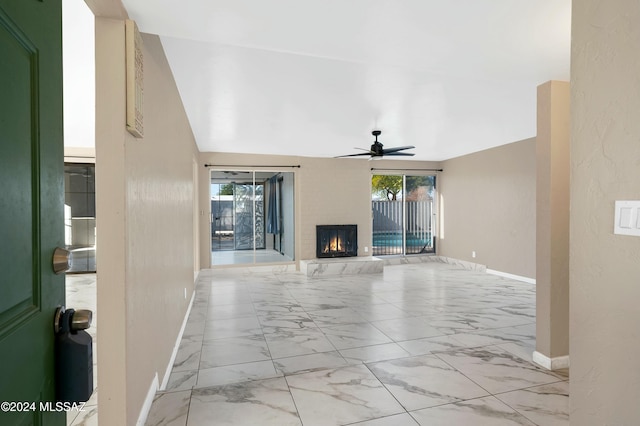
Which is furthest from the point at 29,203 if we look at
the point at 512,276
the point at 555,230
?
the point at 512,276

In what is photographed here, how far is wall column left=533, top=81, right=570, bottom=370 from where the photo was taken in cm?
267

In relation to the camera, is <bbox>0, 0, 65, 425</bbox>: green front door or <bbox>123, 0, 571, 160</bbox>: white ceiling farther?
<bbox>123, 0, 571, 160</bbox>: white ceiling

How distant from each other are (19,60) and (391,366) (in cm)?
273

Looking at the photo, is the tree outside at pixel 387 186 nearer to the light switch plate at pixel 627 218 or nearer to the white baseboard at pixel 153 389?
the white baseboard at pixel 153 389

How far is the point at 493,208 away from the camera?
6570mm

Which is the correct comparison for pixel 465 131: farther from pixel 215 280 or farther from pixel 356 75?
pixel 215 280

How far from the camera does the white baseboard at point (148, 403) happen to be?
181 cm

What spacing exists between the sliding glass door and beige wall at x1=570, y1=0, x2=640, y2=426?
6.73 m

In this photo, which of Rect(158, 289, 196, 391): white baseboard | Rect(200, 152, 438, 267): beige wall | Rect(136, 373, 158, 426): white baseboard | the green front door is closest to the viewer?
the green front door

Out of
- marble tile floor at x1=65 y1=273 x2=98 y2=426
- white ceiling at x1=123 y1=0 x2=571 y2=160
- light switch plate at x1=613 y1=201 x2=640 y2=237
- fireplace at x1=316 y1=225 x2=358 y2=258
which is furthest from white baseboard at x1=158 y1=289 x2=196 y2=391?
fireplace at x1=316 y1=225 x2=358 y2=258

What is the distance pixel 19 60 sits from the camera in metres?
0.61

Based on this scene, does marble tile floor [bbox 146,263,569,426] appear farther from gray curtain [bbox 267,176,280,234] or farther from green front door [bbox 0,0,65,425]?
gray curtain [bbox 267,176,280,234]

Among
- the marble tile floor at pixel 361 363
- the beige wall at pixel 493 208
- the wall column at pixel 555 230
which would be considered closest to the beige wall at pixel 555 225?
the wall column at pixel 555 230

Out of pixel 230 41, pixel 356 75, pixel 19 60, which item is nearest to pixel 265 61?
pixel 230 41
